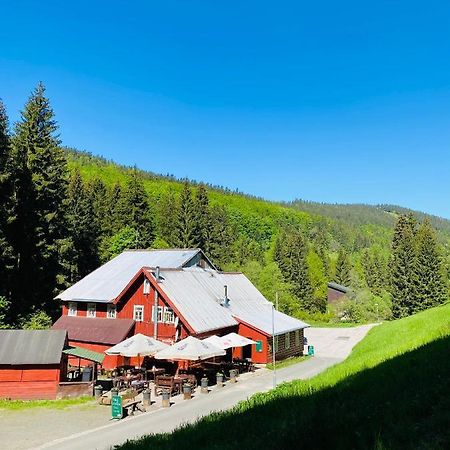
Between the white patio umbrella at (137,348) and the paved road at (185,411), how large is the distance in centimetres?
398

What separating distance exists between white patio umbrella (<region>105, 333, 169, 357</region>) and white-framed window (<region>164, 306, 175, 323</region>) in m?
4.15

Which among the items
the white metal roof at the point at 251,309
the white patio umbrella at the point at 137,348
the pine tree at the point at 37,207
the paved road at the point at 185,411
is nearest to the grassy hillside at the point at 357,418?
the paved road at the point at 185,411

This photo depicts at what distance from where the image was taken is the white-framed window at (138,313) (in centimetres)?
3308

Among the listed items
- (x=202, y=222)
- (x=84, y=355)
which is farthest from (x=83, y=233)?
(x=84, y=355)

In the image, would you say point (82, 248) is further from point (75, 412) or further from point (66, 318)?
point (75, 412)

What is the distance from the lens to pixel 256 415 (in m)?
9.46

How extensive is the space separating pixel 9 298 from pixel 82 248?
15827 mm

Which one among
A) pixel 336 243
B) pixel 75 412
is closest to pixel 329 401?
pixel 75 412

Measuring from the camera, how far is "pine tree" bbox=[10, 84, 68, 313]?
1566 inches

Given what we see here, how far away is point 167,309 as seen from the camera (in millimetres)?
31859

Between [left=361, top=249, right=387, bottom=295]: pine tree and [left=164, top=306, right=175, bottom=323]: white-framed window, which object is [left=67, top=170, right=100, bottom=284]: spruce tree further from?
[left=361, top=249, right=387, bottom=295]: pine tree

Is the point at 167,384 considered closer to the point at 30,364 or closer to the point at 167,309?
the point at 30,364

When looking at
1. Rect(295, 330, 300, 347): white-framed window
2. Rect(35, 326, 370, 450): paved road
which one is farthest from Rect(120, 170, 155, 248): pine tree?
Rect(35, 326, 370, 450): paved road

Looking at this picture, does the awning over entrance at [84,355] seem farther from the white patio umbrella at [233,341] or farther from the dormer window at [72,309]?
the dormer window at [72,309]
